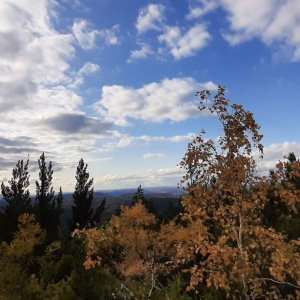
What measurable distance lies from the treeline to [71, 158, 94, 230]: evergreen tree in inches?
5.0

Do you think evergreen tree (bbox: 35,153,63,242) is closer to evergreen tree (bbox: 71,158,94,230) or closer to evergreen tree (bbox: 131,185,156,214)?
evergreen tree (bbox: 71,158,94,230)

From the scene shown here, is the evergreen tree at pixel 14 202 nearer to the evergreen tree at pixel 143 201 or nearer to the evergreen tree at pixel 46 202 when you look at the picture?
the evergreen tree at pixel 46 202

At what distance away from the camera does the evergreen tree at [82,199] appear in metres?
37.7

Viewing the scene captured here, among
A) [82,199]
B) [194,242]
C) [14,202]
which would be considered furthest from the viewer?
[82,199]

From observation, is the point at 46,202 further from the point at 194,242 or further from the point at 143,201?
the point at 194,242

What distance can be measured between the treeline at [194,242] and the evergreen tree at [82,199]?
13cm

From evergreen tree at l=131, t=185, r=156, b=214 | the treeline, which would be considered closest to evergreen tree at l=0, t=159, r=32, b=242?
the treeline

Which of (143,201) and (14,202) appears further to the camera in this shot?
(143,201)

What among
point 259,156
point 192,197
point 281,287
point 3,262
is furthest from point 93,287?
point 259,156

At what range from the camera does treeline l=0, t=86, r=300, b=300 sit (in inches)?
223

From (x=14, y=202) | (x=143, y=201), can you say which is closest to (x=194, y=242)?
(x=14, y=202)

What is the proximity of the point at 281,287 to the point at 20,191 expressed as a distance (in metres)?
23.0

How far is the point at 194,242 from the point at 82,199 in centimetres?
3417

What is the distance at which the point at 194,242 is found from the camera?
582cm
